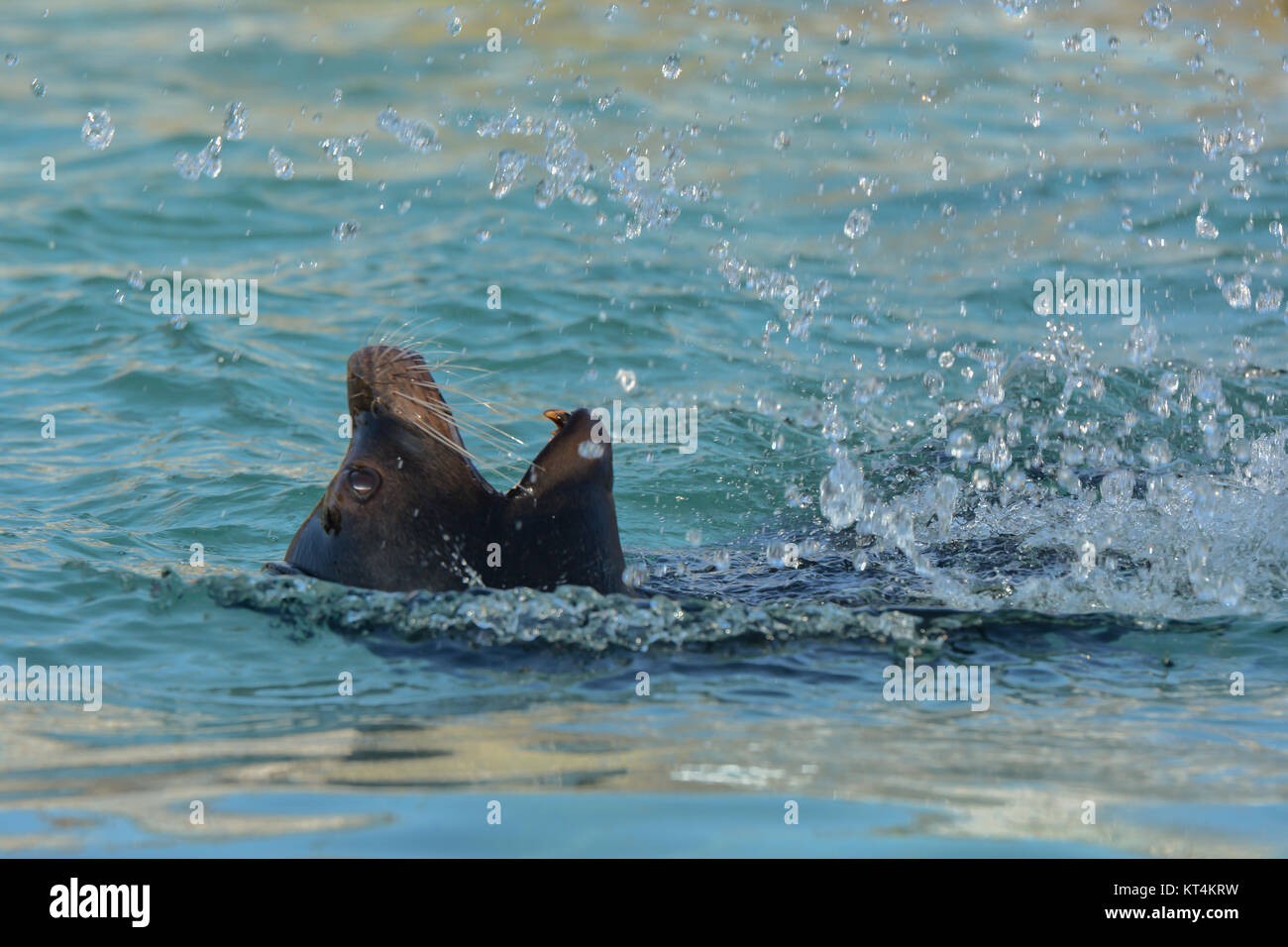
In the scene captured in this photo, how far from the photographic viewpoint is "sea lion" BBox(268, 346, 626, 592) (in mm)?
4797

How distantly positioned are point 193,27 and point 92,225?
17.4 ft

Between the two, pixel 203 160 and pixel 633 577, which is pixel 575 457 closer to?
pixel 633 577

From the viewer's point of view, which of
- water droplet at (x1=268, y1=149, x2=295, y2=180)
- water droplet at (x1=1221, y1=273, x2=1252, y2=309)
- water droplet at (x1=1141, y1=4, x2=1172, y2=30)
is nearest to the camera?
water droplet at (x1=1221, y1=273, x2=1252, y2=309)

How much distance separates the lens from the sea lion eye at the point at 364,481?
480cm

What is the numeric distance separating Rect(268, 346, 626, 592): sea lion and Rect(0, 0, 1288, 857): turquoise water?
5.1 inches

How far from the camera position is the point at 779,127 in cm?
1503

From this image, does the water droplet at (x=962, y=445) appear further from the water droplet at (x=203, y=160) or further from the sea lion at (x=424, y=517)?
the water droplet at (x=203, y=160)

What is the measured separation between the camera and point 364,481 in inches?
189

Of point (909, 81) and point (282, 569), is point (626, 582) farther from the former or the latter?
point (909, 81)

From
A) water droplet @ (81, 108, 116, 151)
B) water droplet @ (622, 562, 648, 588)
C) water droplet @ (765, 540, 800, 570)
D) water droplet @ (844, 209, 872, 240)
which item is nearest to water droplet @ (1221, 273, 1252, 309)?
water droplet @ (844, 209, 872, 240)

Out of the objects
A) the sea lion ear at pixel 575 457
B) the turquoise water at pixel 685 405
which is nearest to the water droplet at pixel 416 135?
the turquoise water at pixel 685 405

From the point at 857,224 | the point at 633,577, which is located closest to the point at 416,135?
the point at 857,224

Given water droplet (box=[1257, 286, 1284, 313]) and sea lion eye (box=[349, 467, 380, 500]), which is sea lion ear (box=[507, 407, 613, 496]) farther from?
water droplet (box=[1257, 286, 1284, 313])

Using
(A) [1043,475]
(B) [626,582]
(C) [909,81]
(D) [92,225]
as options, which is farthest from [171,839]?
(C) [909,81]
